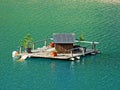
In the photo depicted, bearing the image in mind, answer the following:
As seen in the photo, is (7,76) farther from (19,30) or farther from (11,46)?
(19,30)

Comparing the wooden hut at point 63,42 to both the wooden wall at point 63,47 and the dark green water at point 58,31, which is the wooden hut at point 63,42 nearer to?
the wooden wall at point 63,47

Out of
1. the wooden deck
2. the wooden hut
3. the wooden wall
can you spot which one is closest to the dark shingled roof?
the wooden hut

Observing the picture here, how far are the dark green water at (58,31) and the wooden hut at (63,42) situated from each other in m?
2.48

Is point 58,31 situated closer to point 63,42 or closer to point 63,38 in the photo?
point 63,38

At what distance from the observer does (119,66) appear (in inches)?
2314

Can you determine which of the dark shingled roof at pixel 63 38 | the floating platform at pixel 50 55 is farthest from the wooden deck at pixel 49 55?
the dark shingled roof at pixel 63 38

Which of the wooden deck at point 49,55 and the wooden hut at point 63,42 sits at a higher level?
the wooden hut at point 63,42

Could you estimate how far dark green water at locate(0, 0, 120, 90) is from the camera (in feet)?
173

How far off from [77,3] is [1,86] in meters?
63.6

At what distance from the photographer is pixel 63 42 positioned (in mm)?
61594

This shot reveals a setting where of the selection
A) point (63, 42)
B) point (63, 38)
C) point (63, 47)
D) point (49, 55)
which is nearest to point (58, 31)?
point (63, 38)

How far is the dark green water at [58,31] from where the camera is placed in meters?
52.6

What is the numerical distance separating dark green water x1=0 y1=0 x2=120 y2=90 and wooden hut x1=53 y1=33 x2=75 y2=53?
8.15 feet

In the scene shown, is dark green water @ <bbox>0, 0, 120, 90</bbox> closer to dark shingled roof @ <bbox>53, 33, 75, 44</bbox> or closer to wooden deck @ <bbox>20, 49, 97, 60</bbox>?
wooden deck @ <bbox>20, 49, 97, 60</bbox>
